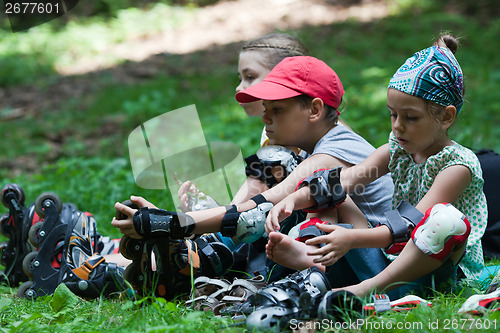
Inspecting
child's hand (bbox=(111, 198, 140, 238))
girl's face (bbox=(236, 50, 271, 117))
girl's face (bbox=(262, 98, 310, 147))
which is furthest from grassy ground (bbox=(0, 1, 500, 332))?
girl's face (bbox=(236, 50, 271, 117))

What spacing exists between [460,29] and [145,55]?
5.83m

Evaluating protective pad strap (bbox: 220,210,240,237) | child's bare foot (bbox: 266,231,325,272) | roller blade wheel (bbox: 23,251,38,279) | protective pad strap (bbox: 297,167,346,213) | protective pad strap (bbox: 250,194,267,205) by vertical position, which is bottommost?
roller blade wheel (bbox: 23,251,38,279)

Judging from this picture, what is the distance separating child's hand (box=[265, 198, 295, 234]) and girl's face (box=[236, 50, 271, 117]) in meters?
1.12

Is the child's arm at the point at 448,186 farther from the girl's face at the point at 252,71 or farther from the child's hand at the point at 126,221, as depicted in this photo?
the girl's face at the point at 252,71

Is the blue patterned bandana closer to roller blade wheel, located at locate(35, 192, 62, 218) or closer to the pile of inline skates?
the pile of inline skates

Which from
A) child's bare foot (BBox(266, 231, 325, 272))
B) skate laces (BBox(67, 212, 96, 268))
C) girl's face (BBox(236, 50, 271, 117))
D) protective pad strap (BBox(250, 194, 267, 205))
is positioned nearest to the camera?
child's bare foot (BBox(266, 231, 325, 272))

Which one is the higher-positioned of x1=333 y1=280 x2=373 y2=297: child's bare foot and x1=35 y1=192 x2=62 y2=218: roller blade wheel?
x1=35 y1=192 x2=62 y2=218: roller blade wheel

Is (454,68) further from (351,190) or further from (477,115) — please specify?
(477,115)

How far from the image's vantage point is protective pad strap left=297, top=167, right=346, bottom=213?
228 centimetres

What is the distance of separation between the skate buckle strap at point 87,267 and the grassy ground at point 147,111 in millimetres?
164

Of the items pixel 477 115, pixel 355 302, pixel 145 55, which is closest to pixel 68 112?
pixel 145 55

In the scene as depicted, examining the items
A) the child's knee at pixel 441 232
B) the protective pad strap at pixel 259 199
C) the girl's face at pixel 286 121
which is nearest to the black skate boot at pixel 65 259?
the protective pad strap at pixel 259 199

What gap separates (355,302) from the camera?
1.92m

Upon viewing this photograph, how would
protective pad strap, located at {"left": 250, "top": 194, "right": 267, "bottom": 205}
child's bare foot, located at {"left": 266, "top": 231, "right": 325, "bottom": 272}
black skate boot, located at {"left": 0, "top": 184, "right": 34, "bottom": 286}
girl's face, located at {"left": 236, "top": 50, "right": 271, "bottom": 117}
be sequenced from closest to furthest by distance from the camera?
child's bare foot, located at {"left": 266, "top": 231, "right": 325, "bottom": 272} → protective pad strap, located at {"left": 250, "top": 194, "right": 267, "bottom": 205} → black skate boot, located at {"left": 0, "top": 184, "right": 34, "bottom": 286} → girl's face, located at {"left": 236, "top": 50, "right": 271, "bottom": 117}
